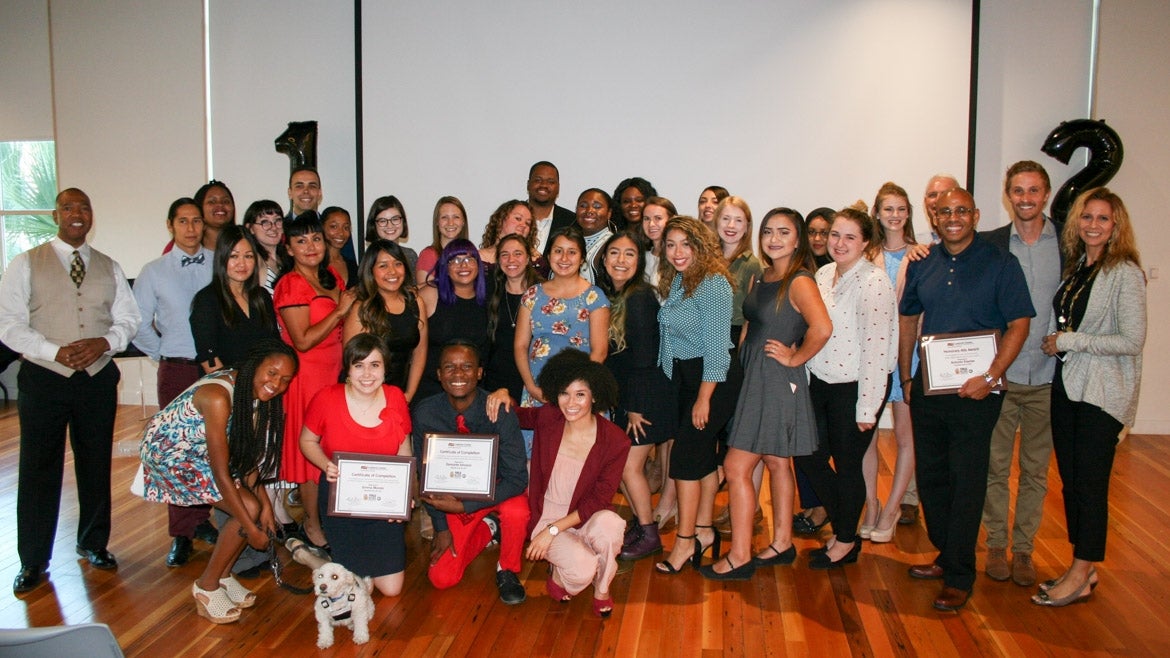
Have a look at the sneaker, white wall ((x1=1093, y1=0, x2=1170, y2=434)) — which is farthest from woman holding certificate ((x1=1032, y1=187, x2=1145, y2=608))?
white wall ((x1=1093, y1=0, x2=1170, y2=434))

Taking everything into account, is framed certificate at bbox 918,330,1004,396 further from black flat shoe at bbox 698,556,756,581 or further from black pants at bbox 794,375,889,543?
black flat shoe at bbox 698,556,756,581

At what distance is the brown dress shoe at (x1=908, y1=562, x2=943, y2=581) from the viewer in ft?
12.6

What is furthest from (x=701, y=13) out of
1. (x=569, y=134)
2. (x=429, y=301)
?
(x=429, y=301)

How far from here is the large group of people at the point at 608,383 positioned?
3498 millimetres

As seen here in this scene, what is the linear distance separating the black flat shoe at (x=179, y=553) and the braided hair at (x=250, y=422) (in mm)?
801

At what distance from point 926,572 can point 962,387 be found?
3.02 feet

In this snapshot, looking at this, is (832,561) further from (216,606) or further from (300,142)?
(300,142)

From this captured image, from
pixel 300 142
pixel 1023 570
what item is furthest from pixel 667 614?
pixel 300 142

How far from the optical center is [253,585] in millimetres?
3822

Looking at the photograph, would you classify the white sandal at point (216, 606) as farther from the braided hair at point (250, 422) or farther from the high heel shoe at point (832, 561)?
the high heel shoe at point (832, 561)

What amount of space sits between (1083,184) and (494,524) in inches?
194

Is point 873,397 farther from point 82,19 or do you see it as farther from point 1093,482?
point 82,19

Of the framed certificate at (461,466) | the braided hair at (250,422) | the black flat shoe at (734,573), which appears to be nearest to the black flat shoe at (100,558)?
the braided hair at (250,422)

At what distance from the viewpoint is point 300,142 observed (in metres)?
6.82
